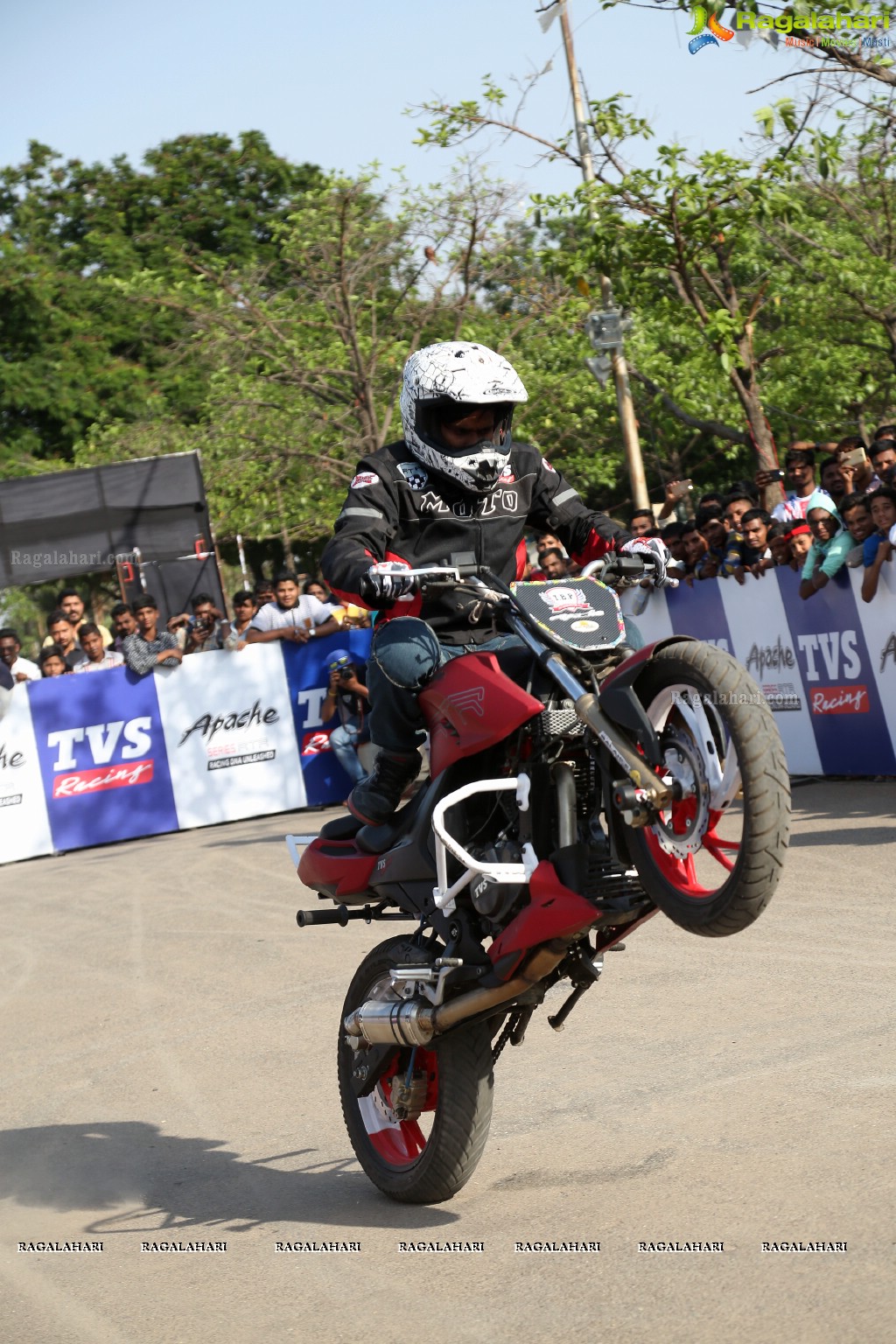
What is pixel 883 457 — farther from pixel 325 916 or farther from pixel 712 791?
pixel 712 791

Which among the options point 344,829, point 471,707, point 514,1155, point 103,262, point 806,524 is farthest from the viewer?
point 103,262

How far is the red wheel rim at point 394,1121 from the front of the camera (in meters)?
5.21

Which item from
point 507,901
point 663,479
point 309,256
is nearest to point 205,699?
point 309,256

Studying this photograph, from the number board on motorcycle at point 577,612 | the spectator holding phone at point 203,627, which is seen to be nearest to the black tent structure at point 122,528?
the spectator holding phone at point 203,627

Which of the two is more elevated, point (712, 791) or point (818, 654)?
point (818, 654)

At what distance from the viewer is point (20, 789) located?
16094mm

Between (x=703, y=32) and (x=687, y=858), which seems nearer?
(x=687, y=858)

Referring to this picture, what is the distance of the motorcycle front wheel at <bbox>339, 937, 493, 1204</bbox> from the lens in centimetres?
489

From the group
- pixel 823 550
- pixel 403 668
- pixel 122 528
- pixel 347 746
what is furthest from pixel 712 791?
pixel 122 528

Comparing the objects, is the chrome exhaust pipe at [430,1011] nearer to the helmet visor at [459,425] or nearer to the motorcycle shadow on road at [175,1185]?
the motorcycle shadow on road at [175,1185]

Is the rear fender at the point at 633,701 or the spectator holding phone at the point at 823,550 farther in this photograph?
the spectator holding phone at the point at 823,550

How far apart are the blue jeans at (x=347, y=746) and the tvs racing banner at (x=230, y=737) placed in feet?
2.34

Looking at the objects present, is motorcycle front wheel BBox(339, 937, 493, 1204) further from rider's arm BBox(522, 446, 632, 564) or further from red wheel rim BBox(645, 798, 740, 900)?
rider's arm BBox(522, 446, 632, 564)

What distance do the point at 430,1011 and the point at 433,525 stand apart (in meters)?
1.52
